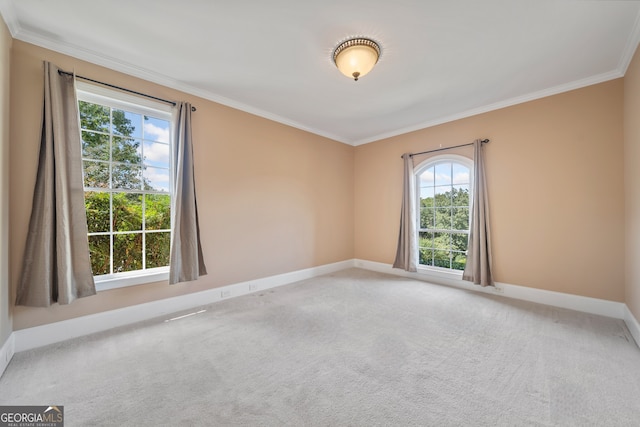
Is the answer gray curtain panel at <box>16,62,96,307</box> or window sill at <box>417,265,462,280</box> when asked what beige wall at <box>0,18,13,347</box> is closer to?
gray curtain panel at <box>16,62,96,307</box>

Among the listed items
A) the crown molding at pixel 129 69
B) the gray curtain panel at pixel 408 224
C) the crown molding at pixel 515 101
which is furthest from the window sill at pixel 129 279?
the crown molding at pixel 515 101

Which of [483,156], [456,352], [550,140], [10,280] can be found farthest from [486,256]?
[10,280]

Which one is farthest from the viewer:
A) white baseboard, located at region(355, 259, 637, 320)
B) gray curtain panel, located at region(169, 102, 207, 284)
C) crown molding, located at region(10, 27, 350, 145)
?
gray curtain panel, located at region(169, 102, 207, 284)

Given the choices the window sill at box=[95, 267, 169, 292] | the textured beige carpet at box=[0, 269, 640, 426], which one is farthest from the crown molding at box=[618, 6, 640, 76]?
the window sill at box=[95, 267, 169, 292]

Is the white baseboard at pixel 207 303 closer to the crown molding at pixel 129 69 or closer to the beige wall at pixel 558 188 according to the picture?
the beige wall at pixel 558 188

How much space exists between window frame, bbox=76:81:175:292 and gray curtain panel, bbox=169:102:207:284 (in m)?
0.12

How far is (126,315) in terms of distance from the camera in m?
2.80

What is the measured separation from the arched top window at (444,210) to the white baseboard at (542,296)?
241 millimetres

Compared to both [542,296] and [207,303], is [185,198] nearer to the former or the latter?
[207,303]

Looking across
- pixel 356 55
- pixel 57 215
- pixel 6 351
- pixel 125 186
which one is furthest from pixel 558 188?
pixel 6 351

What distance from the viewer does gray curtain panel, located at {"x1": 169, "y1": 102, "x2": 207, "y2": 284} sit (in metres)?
3.11

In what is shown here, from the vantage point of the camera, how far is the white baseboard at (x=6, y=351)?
1968mm

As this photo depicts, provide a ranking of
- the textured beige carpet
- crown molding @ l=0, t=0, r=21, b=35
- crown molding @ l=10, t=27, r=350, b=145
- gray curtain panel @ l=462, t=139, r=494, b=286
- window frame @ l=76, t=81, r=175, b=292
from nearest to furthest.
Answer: the textured beige carpet
crown molding @ l=0, t=0, r=21, b=35
crown molding @ l=10, t=27, r=350, b=145
window frame @ l=76, t=81, r=175, b=292
gray curtain panel @ l=462, t=139, r=494, b=286

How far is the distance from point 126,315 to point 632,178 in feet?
18.1
